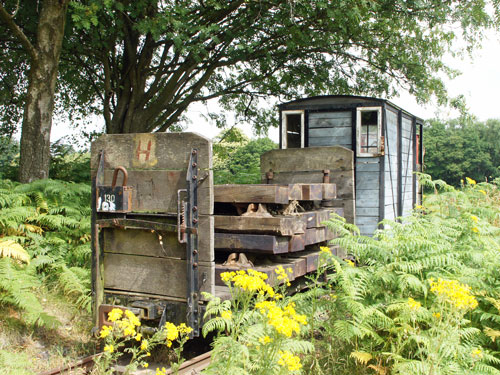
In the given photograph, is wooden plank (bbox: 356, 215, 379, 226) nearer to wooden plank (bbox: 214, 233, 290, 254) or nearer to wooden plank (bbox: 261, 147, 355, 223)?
wooden plank (bbox: 261, 147, 355, 223)

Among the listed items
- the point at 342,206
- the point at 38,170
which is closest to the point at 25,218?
the point at 38,170

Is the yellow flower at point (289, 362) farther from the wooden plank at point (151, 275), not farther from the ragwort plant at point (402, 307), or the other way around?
the wooden plank at point (151, 275)

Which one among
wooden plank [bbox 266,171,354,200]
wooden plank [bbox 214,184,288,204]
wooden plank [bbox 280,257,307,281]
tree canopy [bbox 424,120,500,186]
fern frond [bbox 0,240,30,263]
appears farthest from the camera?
tree canopy [bbox 424,120,500,186]

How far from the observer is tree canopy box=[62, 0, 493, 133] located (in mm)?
11289

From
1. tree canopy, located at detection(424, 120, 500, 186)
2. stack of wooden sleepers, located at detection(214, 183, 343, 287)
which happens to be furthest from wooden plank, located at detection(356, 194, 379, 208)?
tree canopy, located at detection(424, 120, 500, 186)

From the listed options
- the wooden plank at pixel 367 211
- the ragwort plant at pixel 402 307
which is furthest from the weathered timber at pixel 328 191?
the wooden plank at pixel 367 211

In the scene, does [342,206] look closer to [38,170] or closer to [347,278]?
[347,278]

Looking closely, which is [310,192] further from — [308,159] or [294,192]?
[308,159]

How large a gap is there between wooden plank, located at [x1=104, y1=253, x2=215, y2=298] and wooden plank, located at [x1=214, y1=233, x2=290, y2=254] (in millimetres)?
917

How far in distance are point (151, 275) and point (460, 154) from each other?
247ft

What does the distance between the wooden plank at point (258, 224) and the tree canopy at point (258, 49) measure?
6.05 m

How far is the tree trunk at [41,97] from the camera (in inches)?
358

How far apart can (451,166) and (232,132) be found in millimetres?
63010

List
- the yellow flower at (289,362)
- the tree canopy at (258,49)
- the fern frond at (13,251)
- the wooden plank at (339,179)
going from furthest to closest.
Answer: the tree canopy at (258,49)
the wooden plank at (339,179)
the fern frond at (13,251)
the yellow flower at (289,362)
